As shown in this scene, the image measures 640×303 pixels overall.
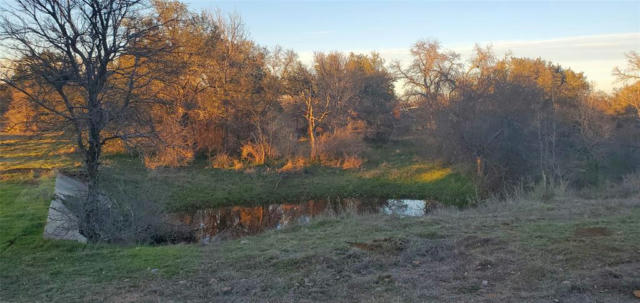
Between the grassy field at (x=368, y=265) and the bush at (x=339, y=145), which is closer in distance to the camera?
the grassy field at (x=368, y=265)

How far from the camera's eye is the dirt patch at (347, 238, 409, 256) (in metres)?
7.48

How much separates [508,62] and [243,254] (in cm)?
2907

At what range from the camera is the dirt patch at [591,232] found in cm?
762

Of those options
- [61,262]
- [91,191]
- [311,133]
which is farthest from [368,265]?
[311,133]

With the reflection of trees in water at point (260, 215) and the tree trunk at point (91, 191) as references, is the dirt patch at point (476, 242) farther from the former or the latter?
the tree trunk at point (91, 191)

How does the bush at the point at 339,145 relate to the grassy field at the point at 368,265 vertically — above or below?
above

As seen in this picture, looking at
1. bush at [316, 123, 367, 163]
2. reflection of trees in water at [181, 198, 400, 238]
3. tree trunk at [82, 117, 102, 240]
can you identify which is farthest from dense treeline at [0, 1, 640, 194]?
tree trunk at [82, 117, 102, 240]

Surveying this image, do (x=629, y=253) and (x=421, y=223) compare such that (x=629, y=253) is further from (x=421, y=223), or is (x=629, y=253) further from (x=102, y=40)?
(x=102, y=40)

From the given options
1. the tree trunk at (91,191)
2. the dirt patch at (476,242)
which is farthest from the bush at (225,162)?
the dirt patch at (476,242)

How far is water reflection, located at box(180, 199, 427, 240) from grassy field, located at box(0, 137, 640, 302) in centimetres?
380

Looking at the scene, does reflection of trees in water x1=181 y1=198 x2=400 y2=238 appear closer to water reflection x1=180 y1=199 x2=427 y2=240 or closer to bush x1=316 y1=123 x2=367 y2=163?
water reflection x1=180 y1=199 x2=427 y2=240

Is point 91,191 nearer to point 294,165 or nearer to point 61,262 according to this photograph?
point 61,262

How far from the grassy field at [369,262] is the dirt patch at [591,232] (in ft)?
0.11

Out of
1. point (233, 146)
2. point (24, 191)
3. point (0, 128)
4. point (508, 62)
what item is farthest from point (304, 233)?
point (508, 62)
